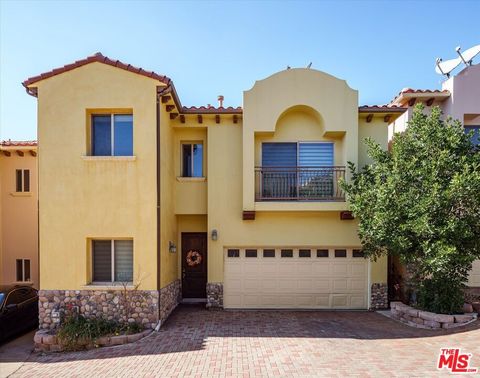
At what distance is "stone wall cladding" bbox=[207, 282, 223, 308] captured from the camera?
1084 centimetres

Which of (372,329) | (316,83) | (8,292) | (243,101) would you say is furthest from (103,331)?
(316,83)

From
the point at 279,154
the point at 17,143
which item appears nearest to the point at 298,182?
the point at 279,154

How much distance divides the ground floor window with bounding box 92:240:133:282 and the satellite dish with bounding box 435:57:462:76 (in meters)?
13.2

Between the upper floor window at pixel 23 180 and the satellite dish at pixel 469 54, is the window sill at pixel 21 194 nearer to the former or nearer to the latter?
the upper floor window at pixel 23 180

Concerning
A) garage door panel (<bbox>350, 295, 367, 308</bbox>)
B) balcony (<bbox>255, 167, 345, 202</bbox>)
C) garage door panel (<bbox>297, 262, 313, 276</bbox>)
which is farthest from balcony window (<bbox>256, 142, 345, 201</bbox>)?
garage door panel (<bbox>350, 295, 367, 308</bbox>)

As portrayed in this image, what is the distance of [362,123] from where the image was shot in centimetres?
1102

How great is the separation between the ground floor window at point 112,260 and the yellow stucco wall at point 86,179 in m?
0.30

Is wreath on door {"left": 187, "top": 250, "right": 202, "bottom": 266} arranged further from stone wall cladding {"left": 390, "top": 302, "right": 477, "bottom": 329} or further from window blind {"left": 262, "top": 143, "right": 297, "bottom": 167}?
stone wall cladding {"left": 390, "top": 302, "right": 477, "bottom": 329}

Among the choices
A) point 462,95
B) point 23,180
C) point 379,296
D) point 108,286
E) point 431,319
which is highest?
point 462,95

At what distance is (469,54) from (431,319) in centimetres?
978

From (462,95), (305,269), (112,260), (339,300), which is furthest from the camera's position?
(462,95)

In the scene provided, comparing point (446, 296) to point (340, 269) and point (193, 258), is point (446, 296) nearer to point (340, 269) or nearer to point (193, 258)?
point (340, 269)

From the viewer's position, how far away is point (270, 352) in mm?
7102

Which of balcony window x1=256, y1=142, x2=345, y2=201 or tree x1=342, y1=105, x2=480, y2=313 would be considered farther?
balcony window x1=256, y1=142, x2=345, y2=201
